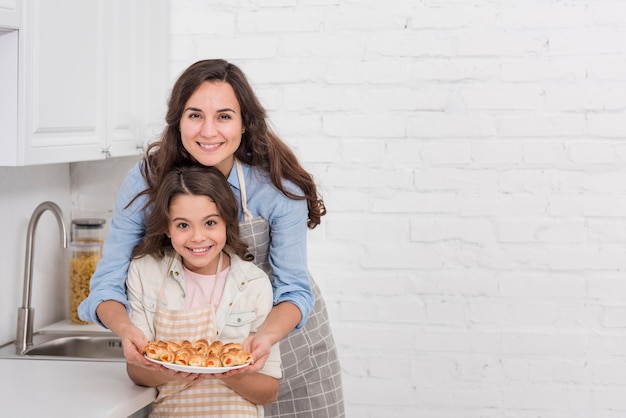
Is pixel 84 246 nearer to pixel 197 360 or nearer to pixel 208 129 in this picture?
pixel 208 129

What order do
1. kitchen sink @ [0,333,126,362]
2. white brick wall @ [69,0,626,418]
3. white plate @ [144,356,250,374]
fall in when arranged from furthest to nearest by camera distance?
white brick wall @ [69,0,626,418] < kitchen sink @ [0,333,126,362] < white plate @ [144,356,250,374]

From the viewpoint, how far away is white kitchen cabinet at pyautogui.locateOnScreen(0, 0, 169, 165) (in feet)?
6.23

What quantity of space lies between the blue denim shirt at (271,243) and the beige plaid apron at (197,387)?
0.10 metres

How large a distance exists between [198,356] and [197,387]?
0.67 ft

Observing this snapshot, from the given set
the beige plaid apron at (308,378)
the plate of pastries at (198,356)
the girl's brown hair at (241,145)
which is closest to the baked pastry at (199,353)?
the plate of pastries at (198,356)

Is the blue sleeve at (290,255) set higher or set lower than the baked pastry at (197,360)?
Result: higher

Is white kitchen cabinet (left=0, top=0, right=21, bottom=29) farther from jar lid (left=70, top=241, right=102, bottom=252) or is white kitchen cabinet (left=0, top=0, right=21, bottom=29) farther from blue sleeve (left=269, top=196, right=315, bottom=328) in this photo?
jar lid (left=70, top=241, right=102, bottom=252)

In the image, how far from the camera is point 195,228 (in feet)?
5.69

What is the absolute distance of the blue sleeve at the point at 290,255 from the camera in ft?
6.09

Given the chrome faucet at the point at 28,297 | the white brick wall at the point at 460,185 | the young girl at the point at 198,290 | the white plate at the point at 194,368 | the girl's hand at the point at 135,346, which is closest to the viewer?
the white plate at the point at 194,368

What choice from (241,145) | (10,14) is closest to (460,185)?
(241,145)

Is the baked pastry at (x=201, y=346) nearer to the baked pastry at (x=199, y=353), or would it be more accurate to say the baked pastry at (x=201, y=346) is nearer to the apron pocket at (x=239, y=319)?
the baked pastry at (x=199, y=353)

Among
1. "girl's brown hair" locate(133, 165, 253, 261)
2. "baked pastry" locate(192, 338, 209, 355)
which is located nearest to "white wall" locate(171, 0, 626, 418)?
"girl's brown hair" locate(133, 165, 253, 261)

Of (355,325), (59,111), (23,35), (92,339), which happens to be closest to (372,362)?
(355,325)
